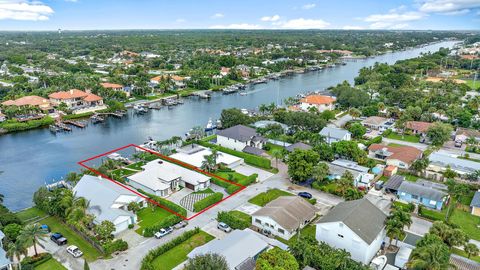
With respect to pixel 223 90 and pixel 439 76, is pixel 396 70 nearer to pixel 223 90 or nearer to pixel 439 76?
pixel 439 76

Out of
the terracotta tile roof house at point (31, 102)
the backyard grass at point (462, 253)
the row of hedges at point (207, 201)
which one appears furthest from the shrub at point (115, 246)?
the terracotta tile roof house at point (31, 102)

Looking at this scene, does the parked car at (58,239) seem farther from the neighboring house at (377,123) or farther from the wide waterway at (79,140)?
the neighboring house at (377,123)

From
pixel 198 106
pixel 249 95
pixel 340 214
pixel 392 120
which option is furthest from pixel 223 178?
pixel 249 95

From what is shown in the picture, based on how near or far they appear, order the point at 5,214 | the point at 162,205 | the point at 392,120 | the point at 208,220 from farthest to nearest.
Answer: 1. the point at 392,120
2. the point at 162,205
3. the point at 208,220
4. the point at 5,214

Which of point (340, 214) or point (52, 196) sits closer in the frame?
point (340, 214)

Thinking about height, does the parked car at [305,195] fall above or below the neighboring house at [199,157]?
below

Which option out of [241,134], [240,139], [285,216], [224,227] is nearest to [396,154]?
[240,139]
